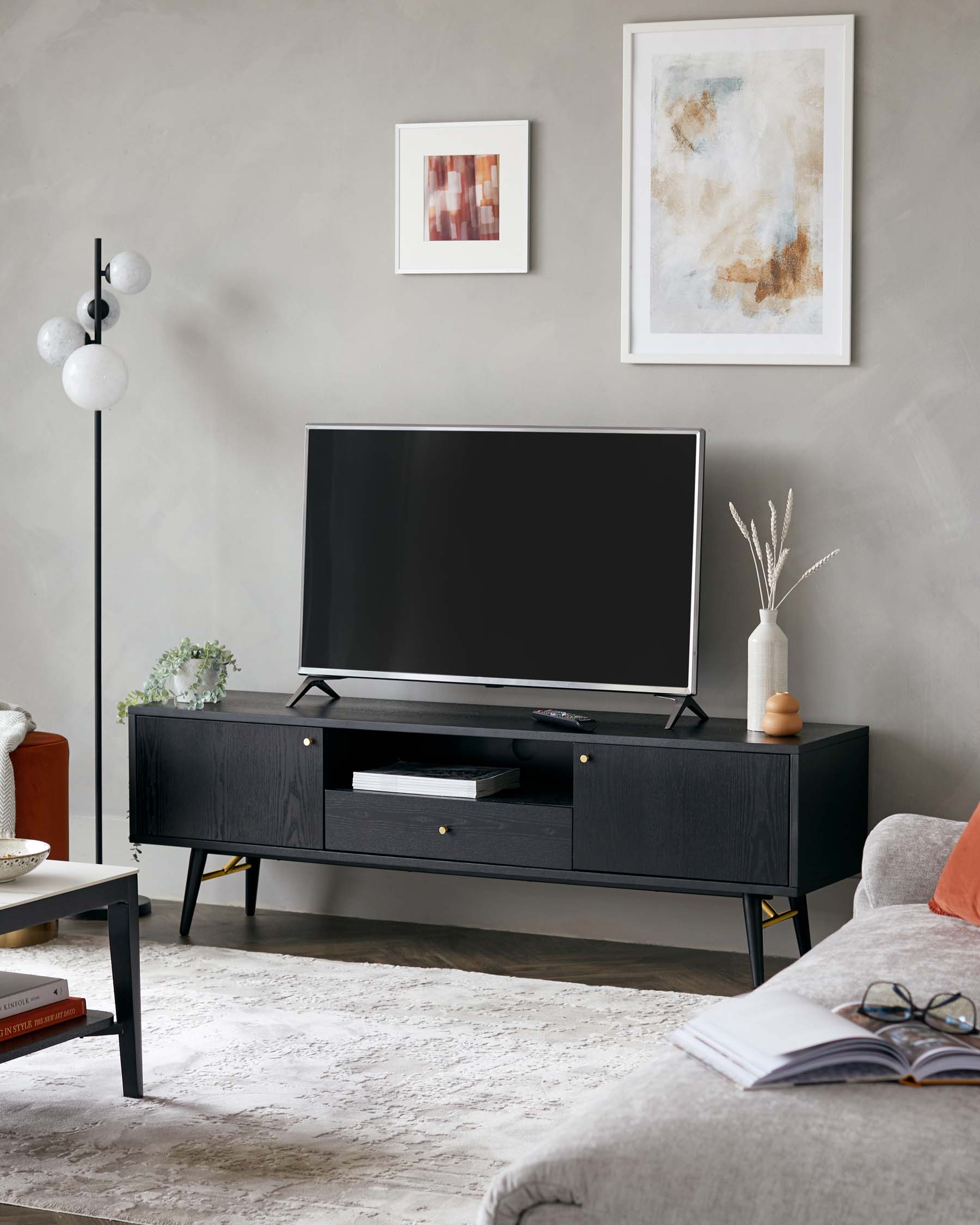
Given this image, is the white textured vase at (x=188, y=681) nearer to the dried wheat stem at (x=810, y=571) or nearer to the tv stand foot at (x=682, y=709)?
the tv stand foot at (x=682, y=709)

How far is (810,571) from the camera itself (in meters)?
4.06

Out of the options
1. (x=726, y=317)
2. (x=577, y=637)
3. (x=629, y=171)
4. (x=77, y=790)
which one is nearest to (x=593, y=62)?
(x=629, y=171)

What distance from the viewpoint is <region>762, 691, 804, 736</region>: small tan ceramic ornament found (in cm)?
379

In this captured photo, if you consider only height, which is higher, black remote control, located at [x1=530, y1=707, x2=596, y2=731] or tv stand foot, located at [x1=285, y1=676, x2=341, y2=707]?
tv stand foot, located at [x1=285, y1=676, x2=341, y2=707]

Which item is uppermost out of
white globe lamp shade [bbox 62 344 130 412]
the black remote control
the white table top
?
white globe lamp shade [bbox 62 344 130 412]

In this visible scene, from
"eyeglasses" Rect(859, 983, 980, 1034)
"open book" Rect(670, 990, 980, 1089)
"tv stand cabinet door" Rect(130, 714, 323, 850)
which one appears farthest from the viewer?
"tv stand cabinet door" Rect(130, 714, 323, 850)

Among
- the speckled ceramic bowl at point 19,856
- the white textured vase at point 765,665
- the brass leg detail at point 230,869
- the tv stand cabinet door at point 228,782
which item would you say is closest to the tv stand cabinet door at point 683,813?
the white textured vase at point 765,665

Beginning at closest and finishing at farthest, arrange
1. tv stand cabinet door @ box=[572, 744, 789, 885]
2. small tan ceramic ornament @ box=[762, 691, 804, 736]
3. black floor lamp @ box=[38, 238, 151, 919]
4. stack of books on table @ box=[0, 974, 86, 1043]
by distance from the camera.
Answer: stack of books on table @ box=[0, 974, 86, 1043] < tv stand cabinet door @ box=[572, 744, 789, 885] < small tan ceramic ornament @ box=[762, 691, 804, 736] < black floor lamp @ box=[38, 238, 151, 919]

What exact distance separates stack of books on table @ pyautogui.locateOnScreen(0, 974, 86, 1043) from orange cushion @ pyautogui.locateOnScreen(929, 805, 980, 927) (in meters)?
1.59

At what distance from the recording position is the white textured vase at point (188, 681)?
4270mm

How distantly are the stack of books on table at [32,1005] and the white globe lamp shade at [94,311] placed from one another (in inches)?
85.0

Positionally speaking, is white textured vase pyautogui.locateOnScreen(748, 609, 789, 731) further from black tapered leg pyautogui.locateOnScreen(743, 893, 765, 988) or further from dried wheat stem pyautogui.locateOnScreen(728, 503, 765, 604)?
black tapered leg pyautogui.locateOnScreen(743, 893, 765, 988)

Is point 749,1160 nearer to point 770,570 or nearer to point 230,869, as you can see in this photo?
point 770,570

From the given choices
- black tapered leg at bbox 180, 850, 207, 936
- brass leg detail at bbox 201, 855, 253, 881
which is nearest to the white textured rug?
black tapered leg at bbox 180, 850, 207, 936
